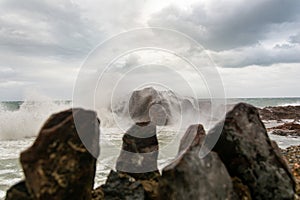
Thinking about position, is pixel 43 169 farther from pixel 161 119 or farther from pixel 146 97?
pixel 146 97

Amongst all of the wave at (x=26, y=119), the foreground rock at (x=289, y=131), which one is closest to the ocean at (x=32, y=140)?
the wave at (x=26, y=119)

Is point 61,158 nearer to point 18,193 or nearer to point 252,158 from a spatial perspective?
point 18,193

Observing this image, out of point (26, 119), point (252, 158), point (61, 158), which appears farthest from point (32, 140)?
point (252, 158)

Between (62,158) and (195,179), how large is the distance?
153 centimetres

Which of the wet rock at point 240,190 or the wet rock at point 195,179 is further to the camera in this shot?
the wet rock at point 240,190

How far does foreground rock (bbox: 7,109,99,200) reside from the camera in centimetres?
347

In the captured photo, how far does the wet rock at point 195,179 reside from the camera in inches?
136

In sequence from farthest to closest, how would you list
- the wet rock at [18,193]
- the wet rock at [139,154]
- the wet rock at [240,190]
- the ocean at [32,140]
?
the ocean at [32,140]
the wet rock at [139,154]
the wet rock at [240,190]
the wet rock at [18,193]

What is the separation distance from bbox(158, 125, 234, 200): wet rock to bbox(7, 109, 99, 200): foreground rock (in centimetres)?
99

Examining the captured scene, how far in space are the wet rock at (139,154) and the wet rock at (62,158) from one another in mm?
999

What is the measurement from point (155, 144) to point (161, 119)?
5.56m

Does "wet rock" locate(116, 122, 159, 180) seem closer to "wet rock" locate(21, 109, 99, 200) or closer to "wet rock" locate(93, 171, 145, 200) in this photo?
"wet rock" locate(93, 171, 145, 200)

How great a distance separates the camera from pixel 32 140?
50.8 feet

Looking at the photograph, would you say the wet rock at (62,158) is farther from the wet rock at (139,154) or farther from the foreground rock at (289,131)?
the foreground rock at (289,131)
